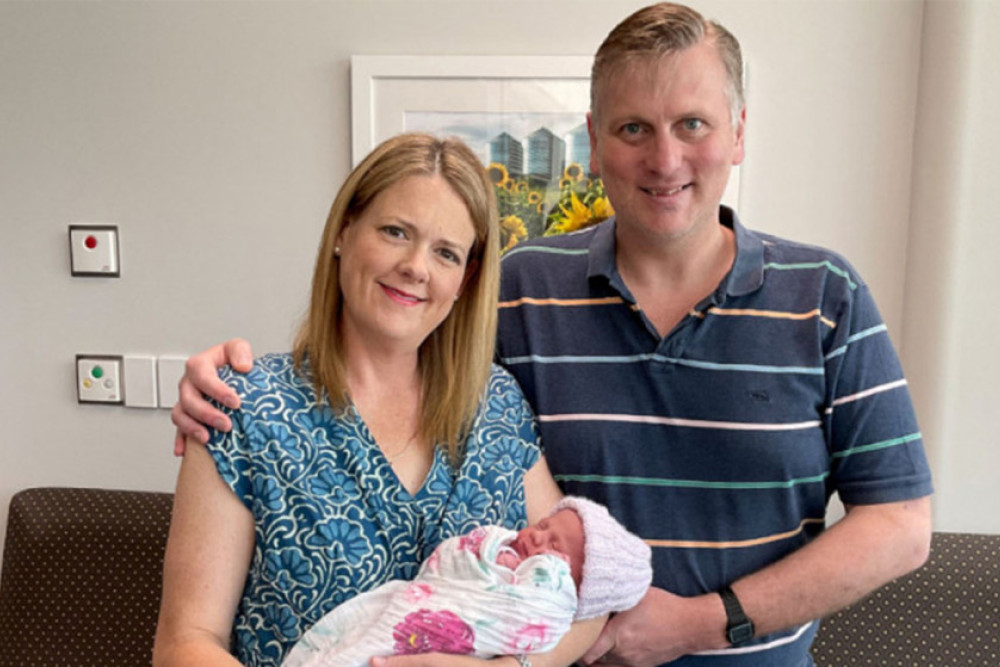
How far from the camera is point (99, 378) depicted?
217 centimetres

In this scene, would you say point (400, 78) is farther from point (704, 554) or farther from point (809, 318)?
point (704, 554)

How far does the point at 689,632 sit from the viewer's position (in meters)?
1.21

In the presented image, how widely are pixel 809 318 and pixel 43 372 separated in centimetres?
195

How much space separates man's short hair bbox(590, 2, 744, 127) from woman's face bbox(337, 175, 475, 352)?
0.31m

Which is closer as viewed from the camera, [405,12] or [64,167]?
[405,12]

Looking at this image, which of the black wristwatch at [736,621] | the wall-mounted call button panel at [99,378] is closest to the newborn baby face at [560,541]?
the black wristwatch at [736,621]

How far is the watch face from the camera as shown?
1211 mm

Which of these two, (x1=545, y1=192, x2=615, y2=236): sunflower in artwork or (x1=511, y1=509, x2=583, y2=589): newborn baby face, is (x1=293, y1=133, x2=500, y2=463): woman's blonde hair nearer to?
(x1=511, y1=509, x2=583, y2=589): newborn baby face

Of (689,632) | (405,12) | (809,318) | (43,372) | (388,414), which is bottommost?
(689,632)

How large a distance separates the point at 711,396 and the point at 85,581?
5.14 ft

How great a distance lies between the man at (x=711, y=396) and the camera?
1.19 m

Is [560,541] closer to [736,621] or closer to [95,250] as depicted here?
[736,621]

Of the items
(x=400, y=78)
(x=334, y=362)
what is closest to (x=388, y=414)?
(x=334, y=362)

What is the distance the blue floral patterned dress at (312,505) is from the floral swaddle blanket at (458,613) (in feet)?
0.15
